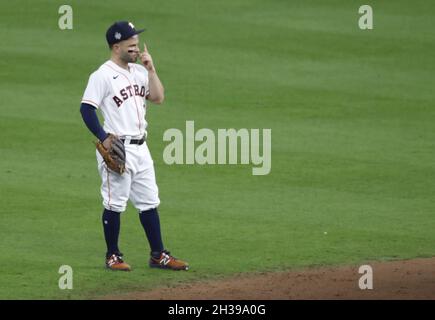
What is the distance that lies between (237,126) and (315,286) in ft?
17.2

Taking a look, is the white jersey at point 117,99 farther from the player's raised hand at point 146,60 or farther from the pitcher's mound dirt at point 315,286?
the pitcher's mound dirt at point 315,286

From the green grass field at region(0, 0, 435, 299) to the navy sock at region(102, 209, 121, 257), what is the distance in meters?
0.26

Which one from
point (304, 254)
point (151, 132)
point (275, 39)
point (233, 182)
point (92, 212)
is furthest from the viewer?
point (275, 39)

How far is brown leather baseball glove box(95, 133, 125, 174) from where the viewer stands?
8273 millimetres

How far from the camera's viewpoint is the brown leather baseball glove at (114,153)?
8.27m

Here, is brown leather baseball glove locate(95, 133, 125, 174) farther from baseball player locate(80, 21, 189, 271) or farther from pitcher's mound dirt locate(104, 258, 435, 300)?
pitcher's mound dirt locate(104, 258, 435, 300)

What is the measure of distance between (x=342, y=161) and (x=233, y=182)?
1343 mm

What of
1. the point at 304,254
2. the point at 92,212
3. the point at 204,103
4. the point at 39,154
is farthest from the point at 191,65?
the point at 304,254

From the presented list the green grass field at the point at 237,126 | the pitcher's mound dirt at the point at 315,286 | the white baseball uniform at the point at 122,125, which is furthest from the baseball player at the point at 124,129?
the pitcher's mound dirt at the point at 315,286

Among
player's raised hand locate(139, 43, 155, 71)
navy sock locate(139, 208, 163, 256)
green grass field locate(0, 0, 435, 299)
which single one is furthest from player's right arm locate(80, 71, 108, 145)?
green grass field locate(0, 0, 435, 299)

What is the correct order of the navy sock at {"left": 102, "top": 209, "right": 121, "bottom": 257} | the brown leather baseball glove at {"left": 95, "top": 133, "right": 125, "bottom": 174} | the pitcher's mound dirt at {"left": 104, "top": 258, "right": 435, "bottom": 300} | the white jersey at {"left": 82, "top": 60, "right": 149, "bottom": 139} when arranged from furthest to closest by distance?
the navy sock at {"left": 102, "top": 209, "right": 121, "bottom": 257} < the white jersey at {"left": 82, "top": 60, "right": 149, "bottom": 139} < the brown leather baseball glove at {"left": 95, "top": 133, "right": 125, "bottom": 174} < the pitcher's mound dirt at {"left": 104, "top": 258, "right": 435, "bottom": 300}

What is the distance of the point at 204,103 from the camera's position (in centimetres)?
1398

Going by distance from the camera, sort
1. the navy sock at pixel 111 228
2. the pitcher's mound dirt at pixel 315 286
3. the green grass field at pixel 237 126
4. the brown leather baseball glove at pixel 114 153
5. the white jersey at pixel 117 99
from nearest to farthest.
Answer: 1. the pitcher's mound dirt at pixel 315 286
2. the brown leather baseball glove at pixel 114 153
3. the white jersey at pixel 117 99
4. the navy sock at pixel 111 228
5. the green grass field at pixel 237 126
